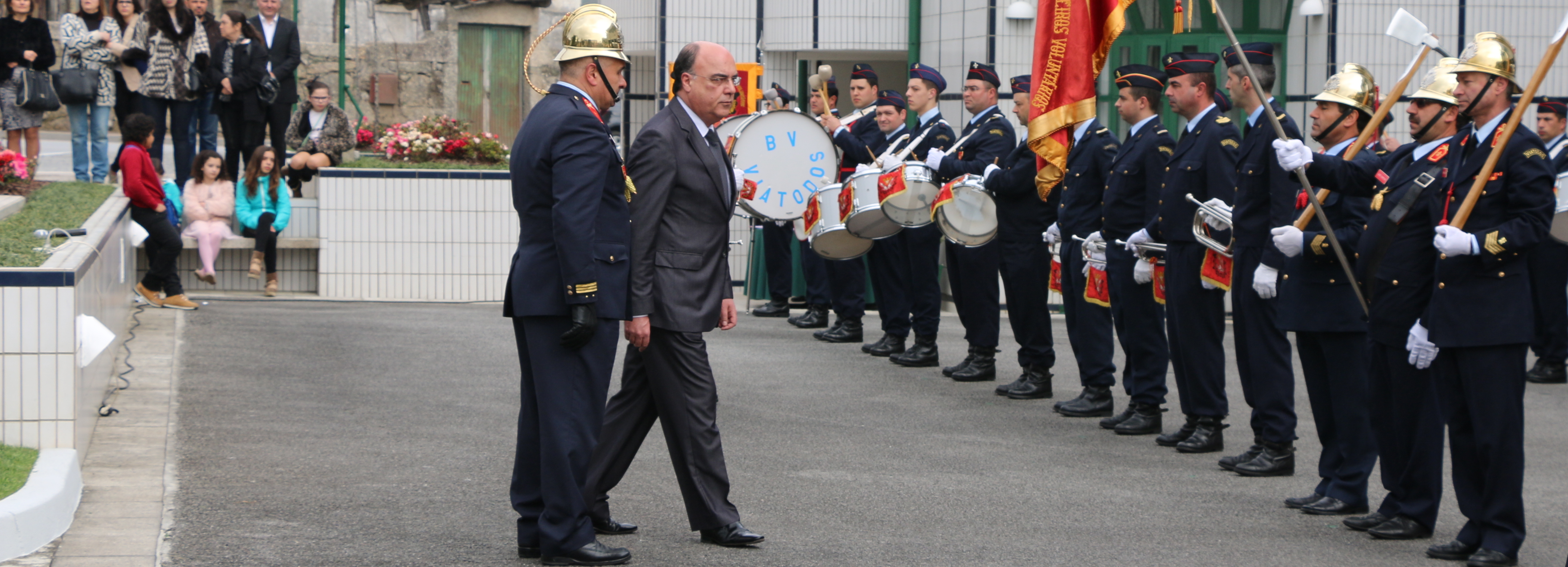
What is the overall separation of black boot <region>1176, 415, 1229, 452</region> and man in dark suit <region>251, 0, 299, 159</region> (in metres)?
10.2

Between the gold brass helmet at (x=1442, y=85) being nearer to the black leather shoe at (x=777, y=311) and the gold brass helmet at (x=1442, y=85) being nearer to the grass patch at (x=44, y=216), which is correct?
the grass patch at (x=44, y=216)

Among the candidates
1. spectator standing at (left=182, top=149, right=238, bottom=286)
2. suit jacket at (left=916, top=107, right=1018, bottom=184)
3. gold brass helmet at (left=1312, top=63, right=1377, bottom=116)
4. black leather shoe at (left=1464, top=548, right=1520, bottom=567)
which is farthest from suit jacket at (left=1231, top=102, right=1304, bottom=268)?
spectator standing at (left=182, top=149, right=238, bottom=286)

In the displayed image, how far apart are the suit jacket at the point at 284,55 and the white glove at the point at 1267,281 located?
1084cm

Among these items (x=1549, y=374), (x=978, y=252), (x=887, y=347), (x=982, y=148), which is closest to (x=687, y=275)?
(x=982, y=148)

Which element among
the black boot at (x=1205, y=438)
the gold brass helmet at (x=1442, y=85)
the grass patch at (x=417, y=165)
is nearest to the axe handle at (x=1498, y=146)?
the gold brass helmet at (x=1442, y=85)

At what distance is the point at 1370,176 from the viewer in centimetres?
602

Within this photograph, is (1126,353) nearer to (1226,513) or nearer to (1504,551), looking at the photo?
(1226,513)

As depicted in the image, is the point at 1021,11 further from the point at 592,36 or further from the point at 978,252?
the point at 592,36

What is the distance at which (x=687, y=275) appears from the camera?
539 centimetres

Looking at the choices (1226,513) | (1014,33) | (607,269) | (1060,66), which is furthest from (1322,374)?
(1014,33)

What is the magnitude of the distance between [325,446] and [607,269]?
2778mm

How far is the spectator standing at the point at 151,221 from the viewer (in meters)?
11.9

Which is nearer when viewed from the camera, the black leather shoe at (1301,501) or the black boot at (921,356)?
the black leather shoe at (1301,501)

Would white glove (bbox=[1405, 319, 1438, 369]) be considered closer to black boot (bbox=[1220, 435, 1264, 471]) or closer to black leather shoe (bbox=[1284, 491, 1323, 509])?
black leather shoe (bbox=[1284, 491, 1323, 509])
